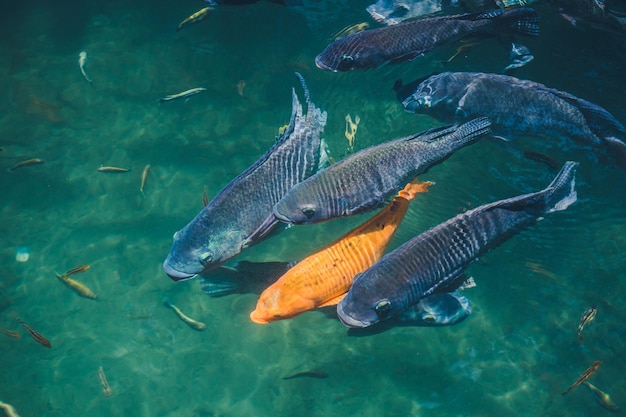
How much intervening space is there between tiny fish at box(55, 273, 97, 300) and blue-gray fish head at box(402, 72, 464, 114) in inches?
217

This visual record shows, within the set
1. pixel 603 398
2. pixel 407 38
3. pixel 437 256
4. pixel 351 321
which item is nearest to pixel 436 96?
pixel 407 38

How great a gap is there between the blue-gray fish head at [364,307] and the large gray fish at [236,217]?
1.11 m

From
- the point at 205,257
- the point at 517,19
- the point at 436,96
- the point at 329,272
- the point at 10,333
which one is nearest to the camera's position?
the point at 205,257

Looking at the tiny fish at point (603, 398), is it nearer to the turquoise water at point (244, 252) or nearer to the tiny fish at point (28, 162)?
the turquoise water at point (244, 252)

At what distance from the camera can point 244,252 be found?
251 inches

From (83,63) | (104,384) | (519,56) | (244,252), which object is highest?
(519,56)

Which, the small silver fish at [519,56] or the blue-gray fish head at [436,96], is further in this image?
the small silver fish at [519,56]

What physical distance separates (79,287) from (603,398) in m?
7.88

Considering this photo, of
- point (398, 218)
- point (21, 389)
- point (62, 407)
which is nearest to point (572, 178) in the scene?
point (398, 218)

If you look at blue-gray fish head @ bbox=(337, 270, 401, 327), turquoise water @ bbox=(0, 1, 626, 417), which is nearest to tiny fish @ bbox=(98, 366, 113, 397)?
turquoise water @ bbox=(0, 1, 626, 417)

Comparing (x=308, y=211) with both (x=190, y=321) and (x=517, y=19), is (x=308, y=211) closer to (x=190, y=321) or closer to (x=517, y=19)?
(x=190, y=321)

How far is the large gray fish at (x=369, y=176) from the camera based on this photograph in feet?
12.5

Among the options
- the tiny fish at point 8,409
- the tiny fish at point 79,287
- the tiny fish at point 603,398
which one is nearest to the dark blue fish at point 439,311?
the tiny fish at point 603,398

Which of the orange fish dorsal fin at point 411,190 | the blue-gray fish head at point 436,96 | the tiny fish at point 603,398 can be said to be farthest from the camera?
the tiny fish at point 603,398
